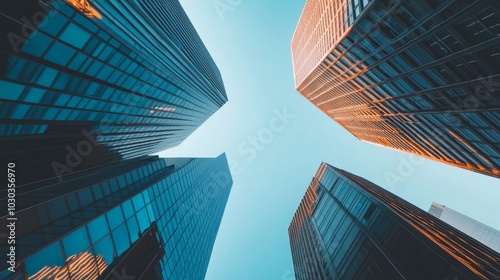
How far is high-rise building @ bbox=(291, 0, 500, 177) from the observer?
23188 mm

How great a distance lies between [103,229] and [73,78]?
13.5 m

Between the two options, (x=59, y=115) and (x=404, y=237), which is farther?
(x=59, y=115)

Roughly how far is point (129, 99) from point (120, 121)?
5.25m

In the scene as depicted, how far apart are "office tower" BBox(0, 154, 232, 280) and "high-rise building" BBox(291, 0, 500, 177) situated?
29400 mm

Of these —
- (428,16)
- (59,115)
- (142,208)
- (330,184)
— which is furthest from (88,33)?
(330,184)

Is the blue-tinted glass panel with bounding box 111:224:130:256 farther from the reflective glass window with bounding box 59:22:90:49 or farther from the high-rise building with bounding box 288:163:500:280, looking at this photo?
the high-rise building with bounding box 288:163:500:280

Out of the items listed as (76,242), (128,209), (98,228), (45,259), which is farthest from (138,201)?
(45,259)

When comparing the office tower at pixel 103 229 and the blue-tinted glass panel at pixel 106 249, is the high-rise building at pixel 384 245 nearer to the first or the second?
the office tower at pixel 103 229

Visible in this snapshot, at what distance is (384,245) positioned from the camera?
74.6 feet

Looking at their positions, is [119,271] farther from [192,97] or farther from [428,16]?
[192,97]

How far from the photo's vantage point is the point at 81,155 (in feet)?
124

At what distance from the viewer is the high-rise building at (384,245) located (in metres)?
17.5

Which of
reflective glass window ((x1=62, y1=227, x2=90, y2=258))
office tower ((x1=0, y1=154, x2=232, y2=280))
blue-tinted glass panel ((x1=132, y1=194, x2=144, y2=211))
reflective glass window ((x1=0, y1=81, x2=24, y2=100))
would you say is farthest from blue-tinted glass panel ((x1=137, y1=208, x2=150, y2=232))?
reflective glass window ((x1=0, y1=81, x2=24, y2=100))

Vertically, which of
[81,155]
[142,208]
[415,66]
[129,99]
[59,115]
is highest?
[415,66]
